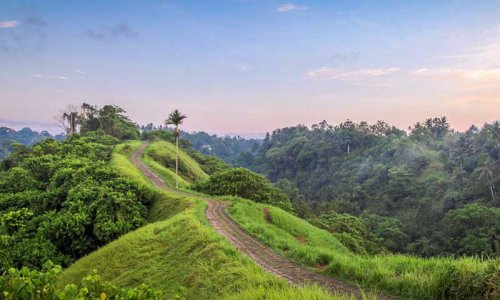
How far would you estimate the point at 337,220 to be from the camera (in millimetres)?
40156

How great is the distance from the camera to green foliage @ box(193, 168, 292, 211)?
33513 mm

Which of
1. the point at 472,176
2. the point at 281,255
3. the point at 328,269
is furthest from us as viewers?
the point at 472,176

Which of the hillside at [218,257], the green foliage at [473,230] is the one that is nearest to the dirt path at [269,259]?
the hillside at [218,257]

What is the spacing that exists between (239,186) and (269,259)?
68.5 ft

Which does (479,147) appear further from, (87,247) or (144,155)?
(87,247)

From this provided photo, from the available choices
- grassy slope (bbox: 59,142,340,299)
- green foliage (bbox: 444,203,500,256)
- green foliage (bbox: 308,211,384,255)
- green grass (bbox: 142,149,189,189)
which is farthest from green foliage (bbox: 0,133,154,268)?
green foliage (bbox: 444,203,500,256)

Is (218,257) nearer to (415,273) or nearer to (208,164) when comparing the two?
(415,273)

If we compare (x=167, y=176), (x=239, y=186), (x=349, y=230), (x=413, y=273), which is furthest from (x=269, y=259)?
(x=167, y=176)

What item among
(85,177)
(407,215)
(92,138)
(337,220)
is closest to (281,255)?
(85,177)

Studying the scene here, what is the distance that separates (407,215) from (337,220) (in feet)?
114

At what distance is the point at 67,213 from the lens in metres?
22.3

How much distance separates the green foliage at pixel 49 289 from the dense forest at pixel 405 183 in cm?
3208

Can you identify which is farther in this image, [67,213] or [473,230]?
[473,230]

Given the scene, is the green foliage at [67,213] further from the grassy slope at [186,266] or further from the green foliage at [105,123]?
the green foliage at [105,123]
